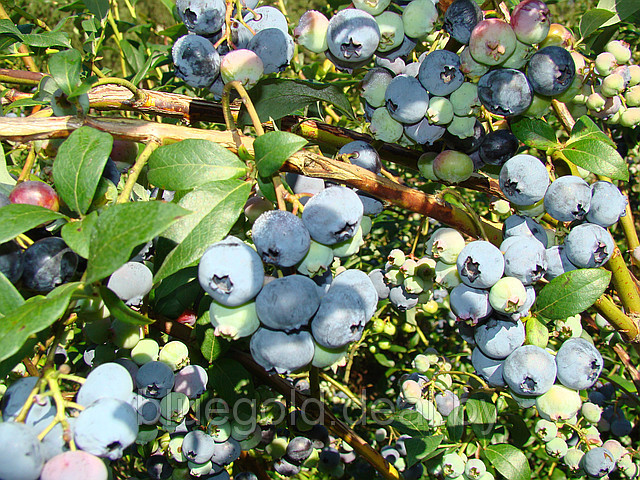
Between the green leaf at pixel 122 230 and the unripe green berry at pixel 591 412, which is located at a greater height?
the green leaf at pixel 122 230

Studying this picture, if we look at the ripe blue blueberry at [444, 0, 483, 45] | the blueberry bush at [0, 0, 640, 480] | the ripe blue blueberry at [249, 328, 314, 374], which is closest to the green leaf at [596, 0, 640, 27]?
the blueberry bush at [0, 0, 640, 480]

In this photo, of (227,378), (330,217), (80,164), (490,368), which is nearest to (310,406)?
(227,378)

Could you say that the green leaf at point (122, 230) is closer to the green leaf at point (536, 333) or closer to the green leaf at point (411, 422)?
the green leaf at point (536, 333)

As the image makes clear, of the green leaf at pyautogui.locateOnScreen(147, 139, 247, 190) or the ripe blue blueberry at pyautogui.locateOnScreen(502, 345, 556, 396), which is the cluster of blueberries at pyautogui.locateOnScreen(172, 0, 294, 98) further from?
the ripe blue blueberry at pyautogui.locateOnScreen(502, 345, 556, 396)

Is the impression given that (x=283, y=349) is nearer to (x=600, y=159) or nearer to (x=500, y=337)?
(x=500, y=337)

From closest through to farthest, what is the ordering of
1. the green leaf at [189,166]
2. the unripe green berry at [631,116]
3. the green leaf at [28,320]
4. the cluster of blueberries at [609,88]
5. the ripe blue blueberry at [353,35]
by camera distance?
1. the green leaf at [28,320]
2. the green leaf at [189,166]
3. the ripe blue blueberry at [353,35]
4. the cluster of blueberries at [609,88]
5. the unripe green berry at [631,116]

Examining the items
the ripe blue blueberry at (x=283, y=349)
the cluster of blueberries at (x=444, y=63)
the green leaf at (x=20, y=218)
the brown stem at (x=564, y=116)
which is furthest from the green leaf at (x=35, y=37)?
the brown stem at (x=564, y=116)

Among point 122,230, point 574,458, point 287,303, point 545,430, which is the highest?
point 122,230
